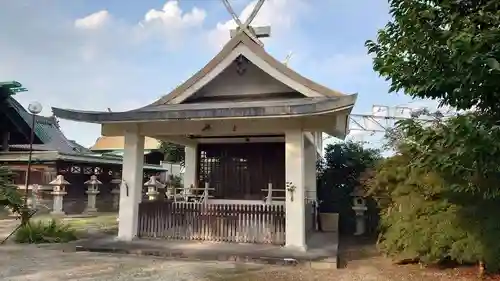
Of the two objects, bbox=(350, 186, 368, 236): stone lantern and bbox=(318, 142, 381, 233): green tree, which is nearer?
bbox=(350, 186, 368, 236): stone lantern

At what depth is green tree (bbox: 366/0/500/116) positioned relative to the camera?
3812 millimetres

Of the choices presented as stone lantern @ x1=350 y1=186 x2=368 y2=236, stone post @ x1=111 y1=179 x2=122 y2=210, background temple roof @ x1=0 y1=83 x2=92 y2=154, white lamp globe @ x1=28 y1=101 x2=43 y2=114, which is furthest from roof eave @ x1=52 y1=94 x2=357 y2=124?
stone post @ x1=111 y1=179 x2=122 y2=210

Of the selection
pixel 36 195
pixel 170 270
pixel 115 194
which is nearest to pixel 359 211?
pixel 170 270

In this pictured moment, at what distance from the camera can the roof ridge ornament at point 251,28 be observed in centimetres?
1075

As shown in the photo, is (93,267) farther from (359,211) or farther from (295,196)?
(359,211)

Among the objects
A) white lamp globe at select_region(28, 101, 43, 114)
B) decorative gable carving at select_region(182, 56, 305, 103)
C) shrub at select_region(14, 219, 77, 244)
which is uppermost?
decorative gable carving at select_region(182, 56, 305, 103)

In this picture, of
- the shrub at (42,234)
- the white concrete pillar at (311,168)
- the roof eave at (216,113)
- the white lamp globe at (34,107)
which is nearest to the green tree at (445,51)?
the roof eave at (216,113)

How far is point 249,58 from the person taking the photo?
10164 millimetres

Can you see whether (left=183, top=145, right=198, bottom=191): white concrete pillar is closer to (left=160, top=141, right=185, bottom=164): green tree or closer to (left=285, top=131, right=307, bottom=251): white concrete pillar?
(left=285, top=131, right=307, bottom=251): white concrete pillar

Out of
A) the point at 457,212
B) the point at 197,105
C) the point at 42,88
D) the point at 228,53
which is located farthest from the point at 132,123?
the point at 42,88

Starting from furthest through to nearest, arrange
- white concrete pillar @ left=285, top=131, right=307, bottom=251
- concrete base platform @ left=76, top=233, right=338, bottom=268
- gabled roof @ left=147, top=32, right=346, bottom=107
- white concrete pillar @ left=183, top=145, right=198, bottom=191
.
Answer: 1. white concrete pillar @ left=183, top=145, right=198, bottom=191
2. gabled roof @ left=147, top=32, right=346, bottom=107
3. white concrete pillar @ left=285, top=131, right=307, bottom=251
4. concrete base platform @ left=76, top=233, right=338, bottom=268

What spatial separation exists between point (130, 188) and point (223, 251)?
2855mm

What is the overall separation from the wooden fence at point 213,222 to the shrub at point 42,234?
2001 millimetres

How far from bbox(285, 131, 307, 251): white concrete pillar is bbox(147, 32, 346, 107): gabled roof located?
1.73 meters
